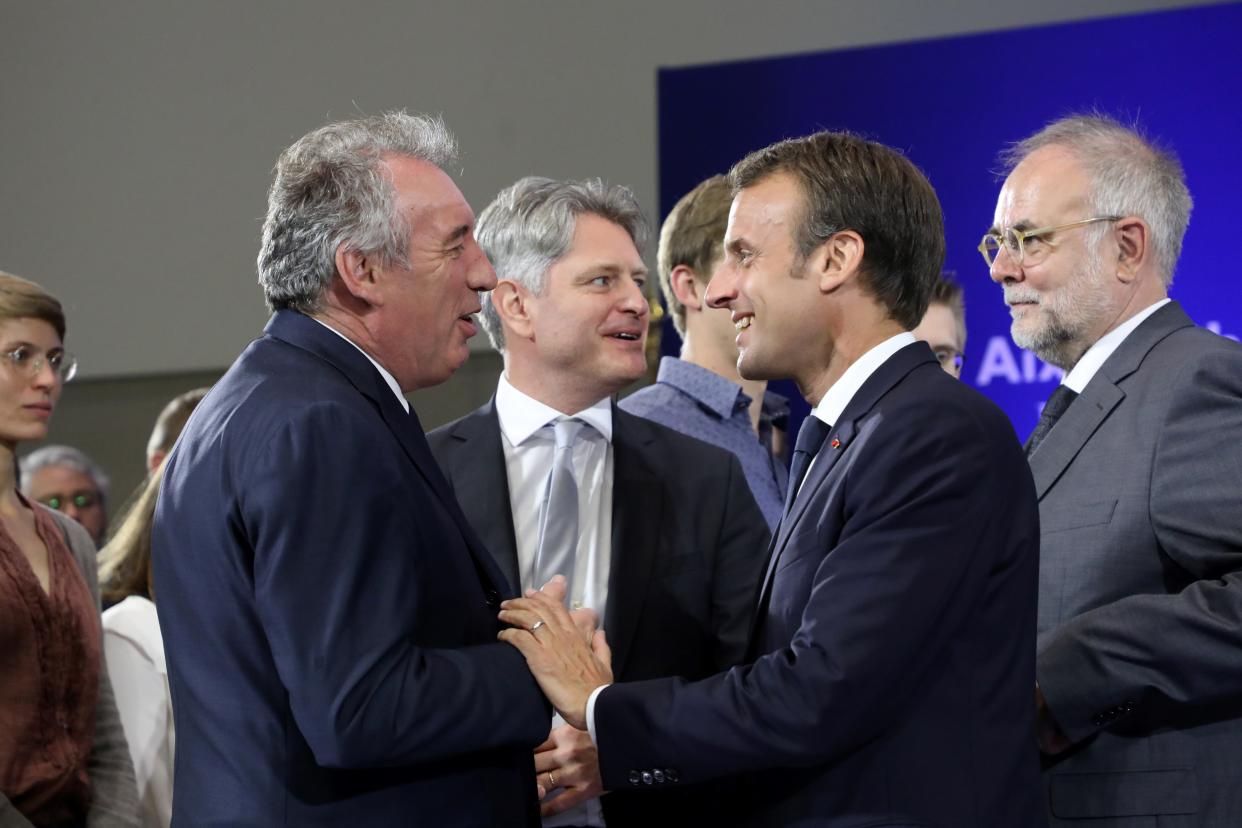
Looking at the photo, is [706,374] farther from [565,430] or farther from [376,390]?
[376,390]

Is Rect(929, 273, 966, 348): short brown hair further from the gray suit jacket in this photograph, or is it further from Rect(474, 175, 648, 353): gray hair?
the gray suit jacket

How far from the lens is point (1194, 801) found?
90.5 inches

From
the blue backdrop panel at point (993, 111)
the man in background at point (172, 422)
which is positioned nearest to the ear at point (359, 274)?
the man in background at point (172, 422)

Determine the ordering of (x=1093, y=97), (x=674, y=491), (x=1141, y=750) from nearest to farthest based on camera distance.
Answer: (x=1141, y=750) < (x=674, y=491) < (x=1093, y=97)

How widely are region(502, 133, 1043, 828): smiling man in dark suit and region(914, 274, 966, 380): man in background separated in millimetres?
1848

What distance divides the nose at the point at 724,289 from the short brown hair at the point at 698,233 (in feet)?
3.24

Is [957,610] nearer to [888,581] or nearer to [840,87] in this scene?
[888,581]

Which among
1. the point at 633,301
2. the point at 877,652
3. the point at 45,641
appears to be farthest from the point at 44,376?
the point at 877,652

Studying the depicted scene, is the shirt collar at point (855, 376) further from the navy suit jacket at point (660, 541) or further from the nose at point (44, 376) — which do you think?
the nose at point (44, 376)

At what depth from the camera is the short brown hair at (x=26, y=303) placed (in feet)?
9.87

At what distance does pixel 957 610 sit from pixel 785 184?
689 mm

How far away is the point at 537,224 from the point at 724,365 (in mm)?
699

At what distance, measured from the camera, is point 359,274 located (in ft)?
6.61

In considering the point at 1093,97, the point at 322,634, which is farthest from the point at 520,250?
the point at 1093,97
